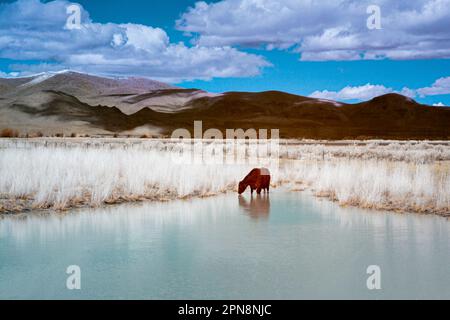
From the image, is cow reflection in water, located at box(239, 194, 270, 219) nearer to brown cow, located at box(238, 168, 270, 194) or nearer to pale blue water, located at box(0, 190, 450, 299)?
pale blue water, located at box(0, 190, 450, 299)

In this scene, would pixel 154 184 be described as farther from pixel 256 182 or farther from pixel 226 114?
pixel 226 114

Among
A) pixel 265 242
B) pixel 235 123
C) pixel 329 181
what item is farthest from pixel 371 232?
pixel 235 123

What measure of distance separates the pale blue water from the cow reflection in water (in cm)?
9

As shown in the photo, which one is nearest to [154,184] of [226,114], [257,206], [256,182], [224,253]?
[256,182]

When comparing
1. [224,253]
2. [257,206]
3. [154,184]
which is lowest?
[224,253]

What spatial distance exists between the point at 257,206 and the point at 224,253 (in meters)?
4.11

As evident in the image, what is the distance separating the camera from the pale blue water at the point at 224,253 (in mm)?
5316

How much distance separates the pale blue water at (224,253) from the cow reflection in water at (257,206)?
94 mm

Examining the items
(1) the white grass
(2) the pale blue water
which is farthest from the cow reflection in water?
(1) the white grass

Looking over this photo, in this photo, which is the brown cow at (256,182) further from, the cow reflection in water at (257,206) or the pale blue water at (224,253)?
the pale blue water at (224,253)

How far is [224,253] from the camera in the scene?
670 cm

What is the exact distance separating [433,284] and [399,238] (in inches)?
86.4

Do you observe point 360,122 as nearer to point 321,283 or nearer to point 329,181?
point 329,181

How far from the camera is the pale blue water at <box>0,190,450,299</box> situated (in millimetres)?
5316
